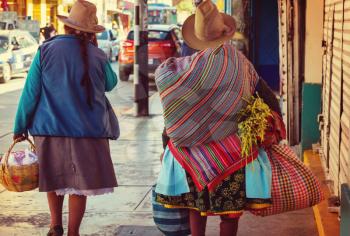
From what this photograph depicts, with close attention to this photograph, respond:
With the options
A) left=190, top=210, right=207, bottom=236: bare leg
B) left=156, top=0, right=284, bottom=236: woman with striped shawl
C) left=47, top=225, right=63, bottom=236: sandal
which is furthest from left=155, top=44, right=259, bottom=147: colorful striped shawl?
left=47, top=225, right=63, bottom=236: sandal

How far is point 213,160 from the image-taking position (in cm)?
431

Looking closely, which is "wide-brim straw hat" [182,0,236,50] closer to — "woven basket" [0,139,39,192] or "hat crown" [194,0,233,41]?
"hat crown" [194,0,233,41]

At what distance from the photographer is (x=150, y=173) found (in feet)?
27.5

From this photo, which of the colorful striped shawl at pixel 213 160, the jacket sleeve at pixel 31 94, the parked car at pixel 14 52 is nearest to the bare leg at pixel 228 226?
the colorful striped shawl at pixel 213 160

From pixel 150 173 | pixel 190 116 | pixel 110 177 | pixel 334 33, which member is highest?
pixel 334 33

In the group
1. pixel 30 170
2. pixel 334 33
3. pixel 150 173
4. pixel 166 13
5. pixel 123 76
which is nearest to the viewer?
pixel 30 170

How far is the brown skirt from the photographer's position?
5.17m

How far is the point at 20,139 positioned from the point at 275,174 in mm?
1964

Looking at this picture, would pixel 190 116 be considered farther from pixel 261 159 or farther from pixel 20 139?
pixel 20 139

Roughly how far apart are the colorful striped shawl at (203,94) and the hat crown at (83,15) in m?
1.21

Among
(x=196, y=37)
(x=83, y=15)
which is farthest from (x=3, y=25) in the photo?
(x=196, y=37)

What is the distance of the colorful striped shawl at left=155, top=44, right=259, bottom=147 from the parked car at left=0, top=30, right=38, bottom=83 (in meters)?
17.5

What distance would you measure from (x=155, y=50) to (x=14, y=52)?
14.2 ft

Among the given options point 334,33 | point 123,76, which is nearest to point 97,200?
point 334,33
